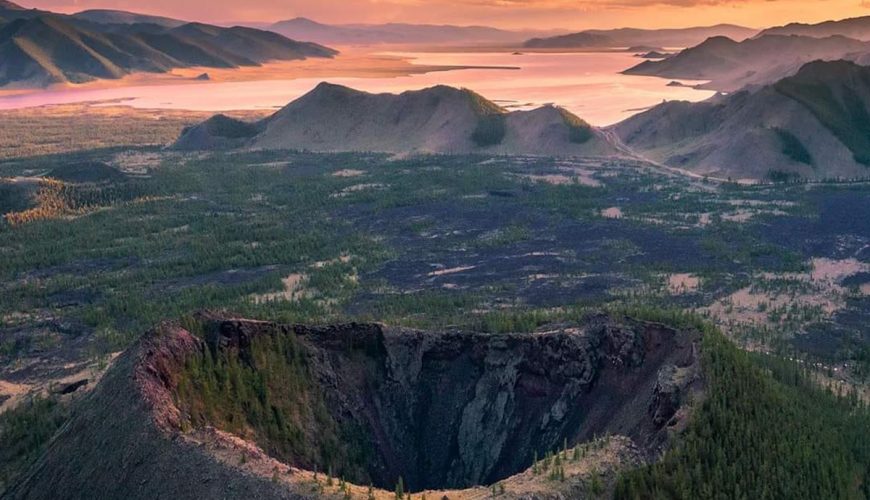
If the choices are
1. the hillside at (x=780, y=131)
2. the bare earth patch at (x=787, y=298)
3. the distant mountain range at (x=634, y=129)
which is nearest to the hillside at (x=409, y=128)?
the distant mountain range at (x=634, y=129)

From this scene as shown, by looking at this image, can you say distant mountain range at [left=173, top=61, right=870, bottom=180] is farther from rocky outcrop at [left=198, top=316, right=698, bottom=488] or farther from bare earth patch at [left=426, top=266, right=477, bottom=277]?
rocky outcrop at [left=198, top=316, right=698, bottom=488]

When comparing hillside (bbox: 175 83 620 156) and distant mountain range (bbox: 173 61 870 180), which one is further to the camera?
hillside (bbox: 175 83 620 156)

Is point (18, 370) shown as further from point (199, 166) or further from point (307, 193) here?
point (199, 166)

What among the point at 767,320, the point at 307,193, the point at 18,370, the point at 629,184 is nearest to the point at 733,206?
the point at 629,184

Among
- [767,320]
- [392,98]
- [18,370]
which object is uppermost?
[392,98]

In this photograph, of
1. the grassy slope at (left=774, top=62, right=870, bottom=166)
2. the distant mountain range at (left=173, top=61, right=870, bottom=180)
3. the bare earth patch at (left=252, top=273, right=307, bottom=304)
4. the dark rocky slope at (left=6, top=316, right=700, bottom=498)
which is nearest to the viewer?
the dark rocky slope at (left=6, top=316, right=700, bottom=498)

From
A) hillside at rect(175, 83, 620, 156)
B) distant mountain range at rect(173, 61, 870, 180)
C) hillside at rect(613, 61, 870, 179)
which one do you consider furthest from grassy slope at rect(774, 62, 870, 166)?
hillside at rect(175, 83, 620, 156)

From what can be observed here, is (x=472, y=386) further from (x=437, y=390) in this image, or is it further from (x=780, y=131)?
(x=780, y=131)
